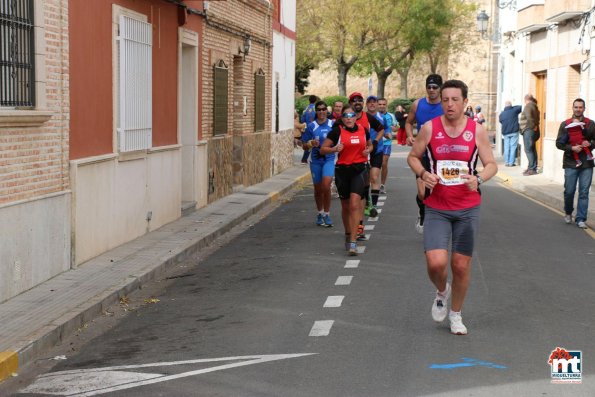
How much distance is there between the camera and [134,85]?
14430 millimetres

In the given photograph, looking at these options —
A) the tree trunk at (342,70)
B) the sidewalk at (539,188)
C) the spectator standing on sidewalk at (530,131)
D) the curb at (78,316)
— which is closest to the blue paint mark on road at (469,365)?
the curb at (78,316)

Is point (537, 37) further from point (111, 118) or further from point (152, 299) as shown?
point (152, 299)

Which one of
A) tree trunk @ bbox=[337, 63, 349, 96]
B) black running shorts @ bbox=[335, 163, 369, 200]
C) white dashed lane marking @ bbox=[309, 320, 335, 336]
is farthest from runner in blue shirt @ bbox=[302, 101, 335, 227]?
tree trunk @ bbox=[337, 63, 349, 96]

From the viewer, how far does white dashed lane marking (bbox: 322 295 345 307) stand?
968 cm

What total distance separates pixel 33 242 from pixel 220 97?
426 inches

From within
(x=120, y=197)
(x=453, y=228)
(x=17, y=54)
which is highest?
(x=17, y=54)

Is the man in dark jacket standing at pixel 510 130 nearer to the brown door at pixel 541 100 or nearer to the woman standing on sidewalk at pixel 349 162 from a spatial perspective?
the brown door at pixel 541 100

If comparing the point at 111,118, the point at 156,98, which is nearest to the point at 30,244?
the point at 111,118

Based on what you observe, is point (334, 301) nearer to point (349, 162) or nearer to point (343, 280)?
point (343, 280)

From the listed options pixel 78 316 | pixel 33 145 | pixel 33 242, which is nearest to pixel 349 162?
pixel 33 145

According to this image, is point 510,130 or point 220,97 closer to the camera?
point 220,97

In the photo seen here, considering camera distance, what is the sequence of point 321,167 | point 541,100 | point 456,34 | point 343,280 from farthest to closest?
point 456,34 < point 541,100 < point 321,167 < point 343,280

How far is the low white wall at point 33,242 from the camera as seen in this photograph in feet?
31.9

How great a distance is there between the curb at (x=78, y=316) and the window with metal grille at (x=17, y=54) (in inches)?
78.7
